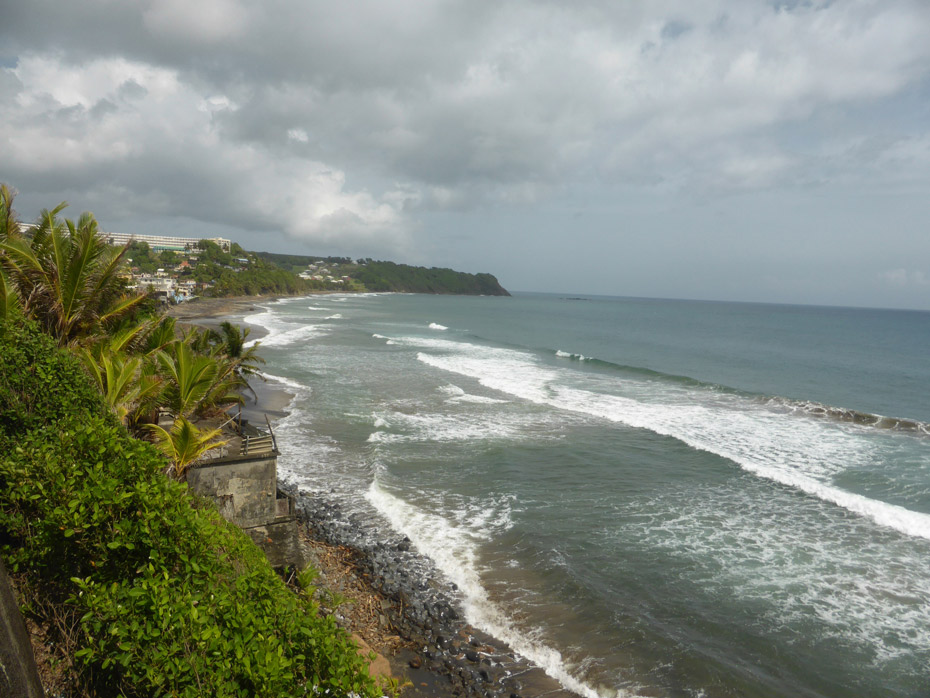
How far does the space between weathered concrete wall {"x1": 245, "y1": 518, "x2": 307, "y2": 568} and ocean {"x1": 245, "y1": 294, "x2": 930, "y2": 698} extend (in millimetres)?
2221

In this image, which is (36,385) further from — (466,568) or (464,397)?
(464,397)

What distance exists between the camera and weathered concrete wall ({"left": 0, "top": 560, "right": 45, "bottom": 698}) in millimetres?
3107

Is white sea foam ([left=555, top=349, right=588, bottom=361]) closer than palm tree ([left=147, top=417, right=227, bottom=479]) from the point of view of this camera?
No

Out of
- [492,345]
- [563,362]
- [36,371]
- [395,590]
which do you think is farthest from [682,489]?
[492,345]

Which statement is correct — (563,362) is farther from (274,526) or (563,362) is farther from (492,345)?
(274,526)

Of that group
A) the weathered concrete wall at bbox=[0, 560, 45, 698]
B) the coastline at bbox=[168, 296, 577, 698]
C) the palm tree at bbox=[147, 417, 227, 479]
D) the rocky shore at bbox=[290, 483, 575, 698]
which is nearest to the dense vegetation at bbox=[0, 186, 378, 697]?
the weathered concrete wall at bbox=[0, 560, 45, 698]

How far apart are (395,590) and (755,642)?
20.2ft

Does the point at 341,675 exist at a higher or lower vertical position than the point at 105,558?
lower

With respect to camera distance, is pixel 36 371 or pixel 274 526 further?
pixel 274 526

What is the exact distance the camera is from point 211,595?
3787mm

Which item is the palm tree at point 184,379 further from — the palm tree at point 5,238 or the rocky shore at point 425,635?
the rocky shore at point 425,635

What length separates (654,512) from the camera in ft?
43.2

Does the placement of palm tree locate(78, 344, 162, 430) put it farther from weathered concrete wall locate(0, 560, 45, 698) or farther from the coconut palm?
weathered concrete wall locate(0, 560, 45, 698)

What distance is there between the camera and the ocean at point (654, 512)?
8367 millimetres
